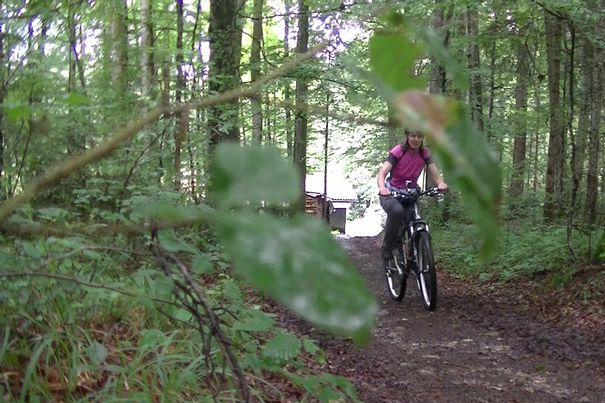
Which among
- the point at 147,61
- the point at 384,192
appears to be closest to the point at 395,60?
the point at 384,192

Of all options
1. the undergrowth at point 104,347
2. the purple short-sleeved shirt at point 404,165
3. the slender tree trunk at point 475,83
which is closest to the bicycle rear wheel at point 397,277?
the purple short-sleeved shirt at point 404,165

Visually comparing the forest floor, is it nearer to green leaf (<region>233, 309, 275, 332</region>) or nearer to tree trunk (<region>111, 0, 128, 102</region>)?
green leaf (<region>233, 309, 275, 332</region>)

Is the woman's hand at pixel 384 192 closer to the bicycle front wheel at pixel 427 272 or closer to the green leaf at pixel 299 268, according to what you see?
the bicycle front wheel at pixel 427 272

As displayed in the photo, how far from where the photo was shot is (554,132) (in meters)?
9.63

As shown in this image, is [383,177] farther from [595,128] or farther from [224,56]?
[595,128]

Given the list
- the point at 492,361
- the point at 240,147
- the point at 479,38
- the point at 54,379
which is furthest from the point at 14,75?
the point at 479,38

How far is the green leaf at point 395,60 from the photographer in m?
0.52

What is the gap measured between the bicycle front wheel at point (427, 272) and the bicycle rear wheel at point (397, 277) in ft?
0.84

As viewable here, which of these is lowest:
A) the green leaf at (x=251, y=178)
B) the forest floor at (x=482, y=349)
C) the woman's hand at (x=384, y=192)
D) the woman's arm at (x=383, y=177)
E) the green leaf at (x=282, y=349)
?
the forest floor at (x=482, y=349)

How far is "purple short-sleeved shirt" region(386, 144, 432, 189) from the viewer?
5656 millimetres

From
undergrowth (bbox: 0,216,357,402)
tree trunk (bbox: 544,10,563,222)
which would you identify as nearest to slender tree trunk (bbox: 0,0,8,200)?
undergrowth (bbox: 0,216,357,402)

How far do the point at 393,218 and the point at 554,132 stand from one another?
5.06 m

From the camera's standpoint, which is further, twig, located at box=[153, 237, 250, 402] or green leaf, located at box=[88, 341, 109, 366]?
green leaf, located at box=[88, 341, 109, 366]

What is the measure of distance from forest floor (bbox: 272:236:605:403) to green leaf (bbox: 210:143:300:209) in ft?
9.89
